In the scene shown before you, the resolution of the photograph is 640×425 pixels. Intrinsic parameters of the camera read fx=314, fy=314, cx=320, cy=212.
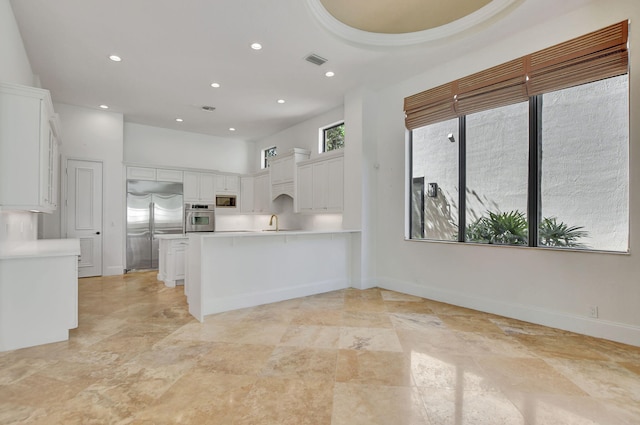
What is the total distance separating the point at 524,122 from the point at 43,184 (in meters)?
5.23

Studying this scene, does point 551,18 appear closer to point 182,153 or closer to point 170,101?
point 170,101

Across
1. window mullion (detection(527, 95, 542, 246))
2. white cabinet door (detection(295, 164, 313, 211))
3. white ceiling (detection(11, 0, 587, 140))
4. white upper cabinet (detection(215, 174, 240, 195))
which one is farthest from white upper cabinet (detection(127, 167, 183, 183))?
window mullion (detection(527, 95, 542, 246))

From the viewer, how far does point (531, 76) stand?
3438 millimetres

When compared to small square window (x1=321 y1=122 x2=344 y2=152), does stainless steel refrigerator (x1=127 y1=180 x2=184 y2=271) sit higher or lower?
lower

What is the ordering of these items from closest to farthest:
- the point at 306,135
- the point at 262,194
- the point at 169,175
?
1. the point at 306,135
2. the point at 169,175
3. the point at 262,194

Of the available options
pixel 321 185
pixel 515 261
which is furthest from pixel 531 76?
pixel 321 185

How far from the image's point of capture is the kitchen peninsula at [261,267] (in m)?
3.76

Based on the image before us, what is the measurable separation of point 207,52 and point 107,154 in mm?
3679

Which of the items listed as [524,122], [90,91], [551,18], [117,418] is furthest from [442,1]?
[90,91]

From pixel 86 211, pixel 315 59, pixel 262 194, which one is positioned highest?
pixel 315 59

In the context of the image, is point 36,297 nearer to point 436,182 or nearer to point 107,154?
point 107,154

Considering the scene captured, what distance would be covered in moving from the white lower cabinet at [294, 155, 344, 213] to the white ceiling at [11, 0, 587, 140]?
113 centimetres

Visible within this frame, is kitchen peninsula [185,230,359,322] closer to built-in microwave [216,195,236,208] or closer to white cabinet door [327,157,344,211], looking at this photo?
white cabinet door [327,157,344,211]

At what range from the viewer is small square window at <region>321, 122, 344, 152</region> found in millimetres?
6035
